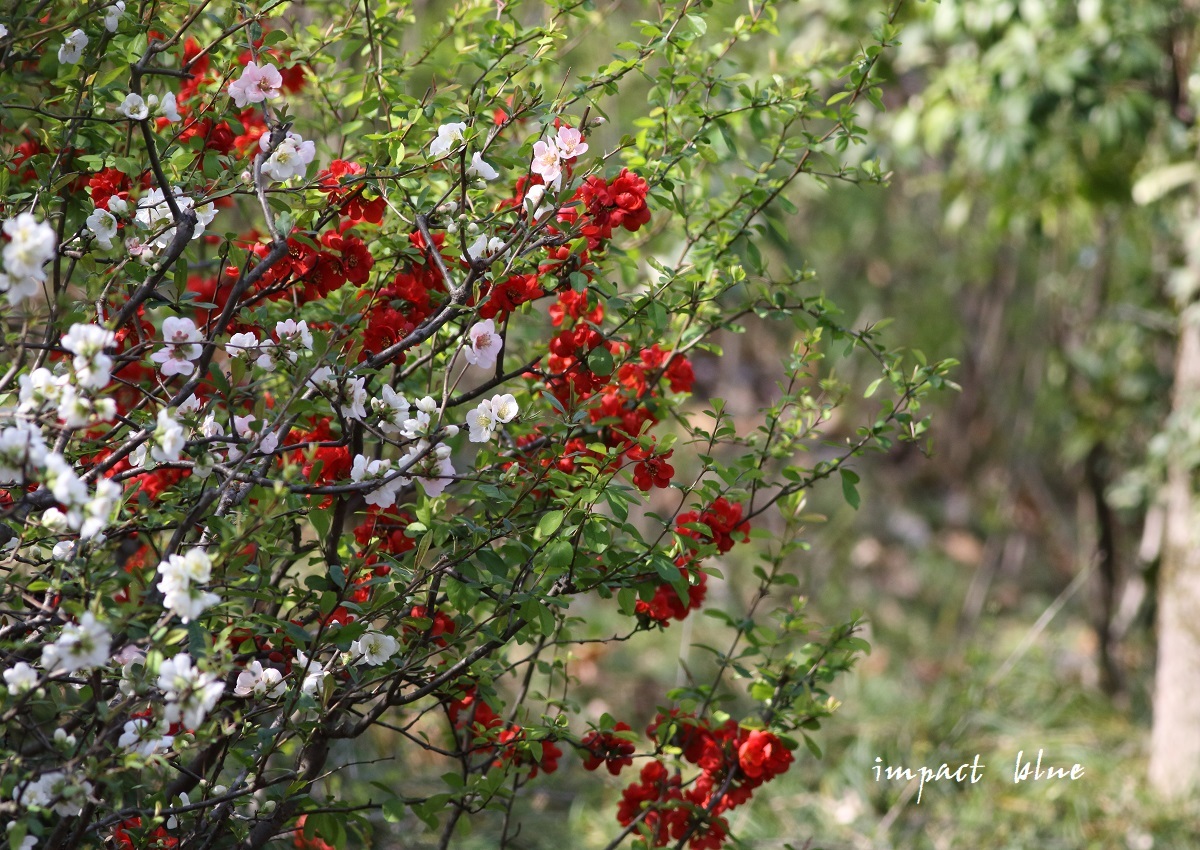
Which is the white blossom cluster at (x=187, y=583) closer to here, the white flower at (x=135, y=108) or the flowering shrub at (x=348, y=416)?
the flowering shrub at (x=348, y=416)

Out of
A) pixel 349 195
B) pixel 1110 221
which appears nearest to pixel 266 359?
pixel 349 195

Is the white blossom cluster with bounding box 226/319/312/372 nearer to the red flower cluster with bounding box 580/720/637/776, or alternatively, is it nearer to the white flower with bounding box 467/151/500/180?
the white flower with bounding box 467/151/500/180

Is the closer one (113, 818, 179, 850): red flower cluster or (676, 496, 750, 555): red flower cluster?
(113, 818, 179, 850): red flower cluster

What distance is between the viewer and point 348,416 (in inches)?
57.5

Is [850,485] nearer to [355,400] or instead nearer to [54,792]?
[355,400]

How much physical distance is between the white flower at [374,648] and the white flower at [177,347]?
417mm

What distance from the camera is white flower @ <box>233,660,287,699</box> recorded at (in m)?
1.39

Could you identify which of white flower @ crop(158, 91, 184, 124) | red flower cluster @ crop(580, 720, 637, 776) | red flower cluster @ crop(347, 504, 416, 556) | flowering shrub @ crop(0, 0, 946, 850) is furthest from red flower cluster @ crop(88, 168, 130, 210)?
red flower cluster @ crop(580, 720, 637, 776)

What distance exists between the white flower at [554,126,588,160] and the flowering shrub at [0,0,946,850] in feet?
0.03

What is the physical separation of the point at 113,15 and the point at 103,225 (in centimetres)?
27

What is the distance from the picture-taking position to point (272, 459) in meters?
1.42

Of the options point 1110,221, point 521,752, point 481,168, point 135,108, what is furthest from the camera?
point 1110,221

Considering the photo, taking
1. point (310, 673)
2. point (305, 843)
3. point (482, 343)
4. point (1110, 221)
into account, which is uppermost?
point (1110, 221)

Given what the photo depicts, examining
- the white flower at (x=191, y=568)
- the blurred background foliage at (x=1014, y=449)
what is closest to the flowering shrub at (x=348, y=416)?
the white flower at (x=191, y=568)
